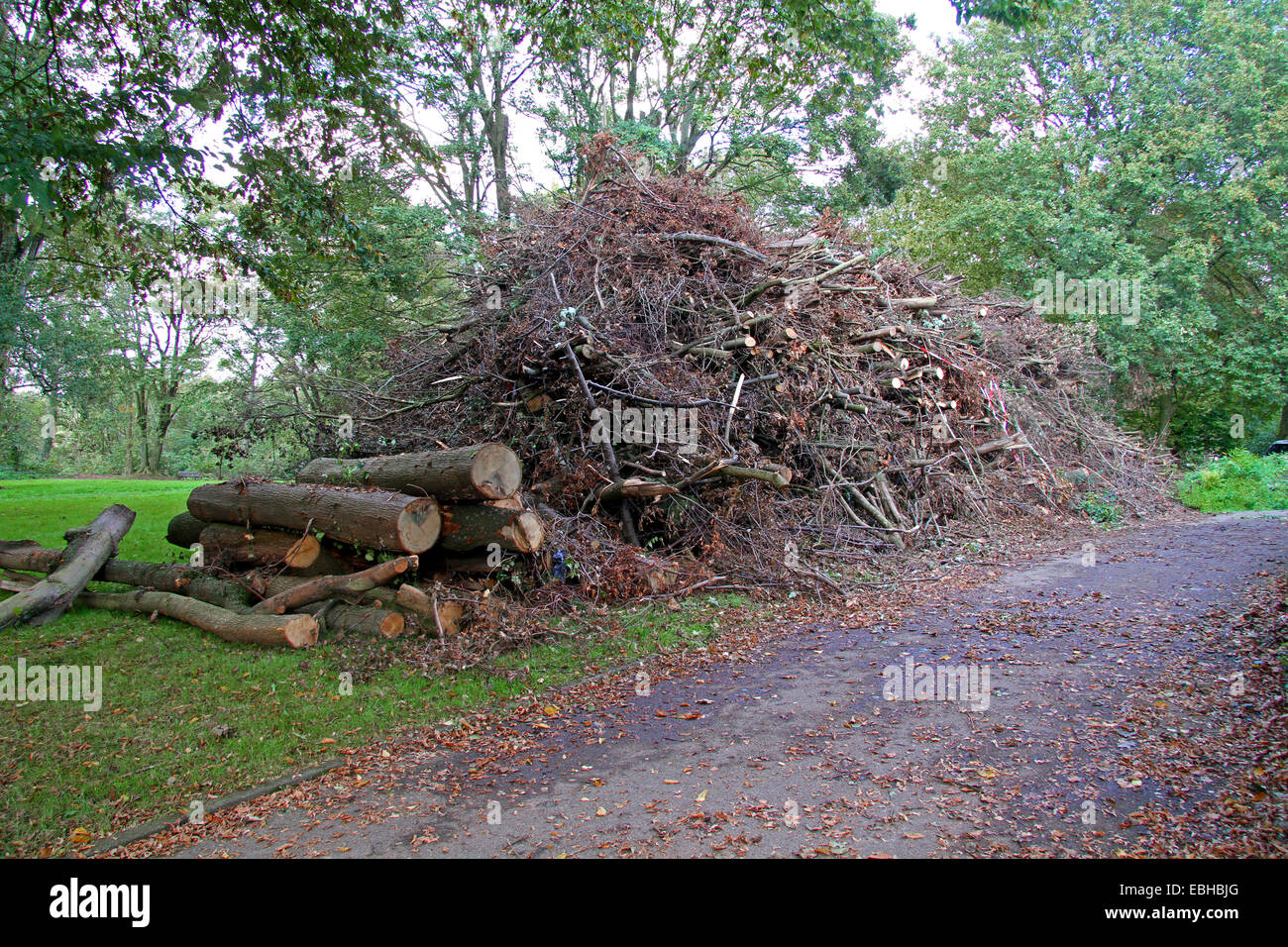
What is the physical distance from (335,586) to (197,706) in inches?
68.5

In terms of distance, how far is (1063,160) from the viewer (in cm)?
1925

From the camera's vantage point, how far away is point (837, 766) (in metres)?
3.73

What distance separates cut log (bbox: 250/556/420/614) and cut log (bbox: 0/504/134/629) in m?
2.33

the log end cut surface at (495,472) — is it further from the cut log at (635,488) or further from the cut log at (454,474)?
the cut log at (635,488)

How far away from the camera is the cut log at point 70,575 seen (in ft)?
22.6

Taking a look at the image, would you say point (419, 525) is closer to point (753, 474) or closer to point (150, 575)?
point (753, 474)

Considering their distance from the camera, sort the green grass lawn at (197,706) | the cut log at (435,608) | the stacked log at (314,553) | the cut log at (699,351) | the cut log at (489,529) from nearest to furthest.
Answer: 1. the green grass lawn at (197,706)
2. the cut log at (435,608)
3. the stacked log at (314,553)
4. the cut log at (489,529)
5. the cut log at (699,351)

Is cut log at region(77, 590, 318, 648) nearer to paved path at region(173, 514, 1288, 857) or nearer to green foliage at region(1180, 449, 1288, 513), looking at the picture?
paved path at region(173, 514, 1288, 857)

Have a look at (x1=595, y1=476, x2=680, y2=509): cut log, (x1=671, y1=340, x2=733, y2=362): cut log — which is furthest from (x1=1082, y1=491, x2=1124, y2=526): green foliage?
(x1=595, y1=476, x2=680, y2=509): cut log

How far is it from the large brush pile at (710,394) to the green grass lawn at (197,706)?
4.42 feet

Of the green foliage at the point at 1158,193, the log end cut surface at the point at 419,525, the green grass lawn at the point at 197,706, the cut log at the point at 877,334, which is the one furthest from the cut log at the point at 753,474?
the green foliage at the point at 1158,193

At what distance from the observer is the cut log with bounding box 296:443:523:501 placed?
6301 mm

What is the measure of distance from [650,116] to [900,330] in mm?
14788

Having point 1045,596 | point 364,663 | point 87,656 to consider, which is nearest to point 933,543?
point 1045,596
